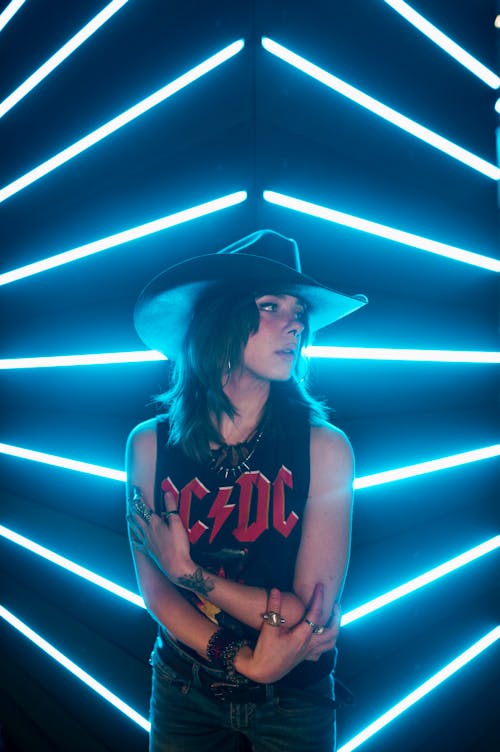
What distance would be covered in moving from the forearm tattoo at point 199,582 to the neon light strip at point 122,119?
181cm

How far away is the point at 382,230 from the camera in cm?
241

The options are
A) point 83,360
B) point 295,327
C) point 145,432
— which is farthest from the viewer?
point 83,360

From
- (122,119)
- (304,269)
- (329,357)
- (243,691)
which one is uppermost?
(122,119)

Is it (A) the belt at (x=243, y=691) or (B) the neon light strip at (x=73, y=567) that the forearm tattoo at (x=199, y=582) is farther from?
(B) the neon light strip at (x=73, y=567)

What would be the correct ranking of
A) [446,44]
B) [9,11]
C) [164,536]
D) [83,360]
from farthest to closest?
[9,11] < [446,44] < [83,360] < [164,536]

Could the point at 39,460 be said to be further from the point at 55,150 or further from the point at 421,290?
the point at 421,290

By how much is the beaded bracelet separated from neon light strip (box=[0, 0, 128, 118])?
2.75 meters

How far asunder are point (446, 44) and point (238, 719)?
3.48m

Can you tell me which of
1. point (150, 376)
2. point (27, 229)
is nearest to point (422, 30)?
point (150, 376)

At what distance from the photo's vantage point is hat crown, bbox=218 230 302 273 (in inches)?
59.9

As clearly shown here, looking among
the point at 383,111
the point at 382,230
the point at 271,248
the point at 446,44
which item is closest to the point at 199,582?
the point at 271,248

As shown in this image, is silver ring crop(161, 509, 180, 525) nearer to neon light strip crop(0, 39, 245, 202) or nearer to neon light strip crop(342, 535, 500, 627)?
neon light strip crop(342, 535, 500, 627)

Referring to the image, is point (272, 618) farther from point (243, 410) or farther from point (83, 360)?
point (83, 360)

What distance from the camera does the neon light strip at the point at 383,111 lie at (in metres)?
1.85
